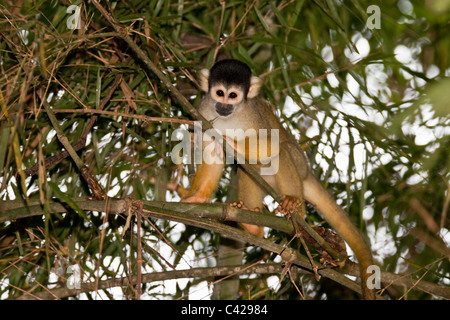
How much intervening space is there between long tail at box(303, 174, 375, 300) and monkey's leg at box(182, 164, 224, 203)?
0.62 meters

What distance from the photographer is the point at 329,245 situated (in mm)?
2891

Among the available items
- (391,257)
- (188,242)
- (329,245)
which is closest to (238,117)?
(188,242)

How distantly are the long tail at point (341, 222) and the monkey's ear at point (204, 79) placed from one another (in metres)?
0.95

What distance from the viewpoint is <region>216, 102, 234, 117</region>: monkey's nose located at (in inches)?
142

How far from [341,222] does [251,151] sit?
0.75m

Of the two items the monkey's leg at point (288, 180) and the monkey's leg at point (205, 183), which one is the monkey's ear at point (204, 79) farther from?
the monkey's leg at point (288, 180)

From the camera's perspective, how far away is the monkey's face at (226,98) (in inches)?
141

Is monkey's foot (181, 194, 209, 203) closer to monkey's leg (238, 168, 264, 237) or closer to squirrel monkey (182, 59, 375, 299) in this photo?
squirrel monkey (182, 59, 375, 299)

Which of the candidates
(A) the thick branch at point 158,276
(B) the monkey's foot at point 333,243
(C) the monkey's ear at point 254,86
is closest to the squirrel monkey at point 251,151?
(C) the monkey's ear at point 254,86

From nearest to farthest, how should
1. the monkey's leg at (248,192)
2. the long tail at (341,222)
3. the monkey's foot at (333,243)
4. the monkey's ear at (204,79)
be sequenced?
the monkey's foot at (333,243)
the long tail at (341,222)
the monkey's ear at (204,79)
the monkey's leg at (248,192)

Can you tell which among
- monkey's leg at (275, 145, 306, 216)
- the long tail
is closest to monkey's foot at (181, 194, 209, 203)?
monkey's leg at (275, 145, 306, 216)

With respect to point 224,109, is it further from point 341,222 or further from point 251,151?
point 341,222

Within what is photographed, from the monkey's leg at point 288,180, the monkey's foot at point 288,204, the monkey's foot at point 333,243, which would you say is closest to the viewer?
the monkey's foot at point 333,243
